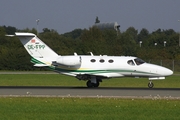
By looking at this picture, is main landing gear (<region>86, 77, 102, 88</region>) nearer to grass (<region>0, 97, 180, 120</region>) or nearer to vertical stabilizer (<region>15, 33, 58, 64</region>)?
vertical stabilizer (<region>15, 33, 58, 64</region>)

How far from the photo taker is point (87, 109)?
61.3 feet

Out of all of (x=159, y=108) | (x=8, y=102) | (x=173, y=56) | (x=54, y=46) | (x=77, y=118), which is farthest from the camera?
(x=54, y=46)

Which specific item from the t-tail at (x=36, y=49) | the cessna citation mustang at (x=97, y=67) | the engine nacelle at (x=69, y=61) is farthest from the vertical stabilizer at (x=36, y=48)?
the engine nacelle at (x=69, y=61)

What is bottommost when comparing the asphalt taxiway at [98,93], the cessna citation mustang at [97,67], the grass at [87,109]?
the grass at [87,109]

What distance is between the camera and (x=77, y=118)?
643 inches

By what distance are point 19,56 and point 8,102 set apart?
166 ft

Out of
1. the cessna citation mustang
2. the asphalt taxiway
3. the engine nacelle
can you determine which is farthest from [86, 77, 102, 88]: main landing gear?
the asphalt taxiway

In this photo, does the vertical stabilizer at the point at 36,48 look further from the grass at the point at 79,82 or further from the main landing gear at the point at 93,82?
the grass at the point at 79,82

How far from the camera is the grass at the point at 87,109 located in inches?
659

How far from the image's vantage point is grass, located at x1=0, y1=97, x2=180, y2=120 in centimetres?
1675

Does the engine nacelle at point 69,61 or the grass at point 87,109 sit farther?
the engine nacelle at point 69,61

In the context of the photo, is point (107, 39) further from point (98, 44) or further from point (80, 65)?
point (80, 65)

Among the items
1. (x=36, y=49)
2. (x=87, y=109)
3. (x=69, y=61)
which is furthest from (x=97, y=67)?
(x=87, y=109)

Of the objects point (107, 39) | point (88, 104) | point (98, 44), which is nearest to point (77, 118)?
point (88, 104)
